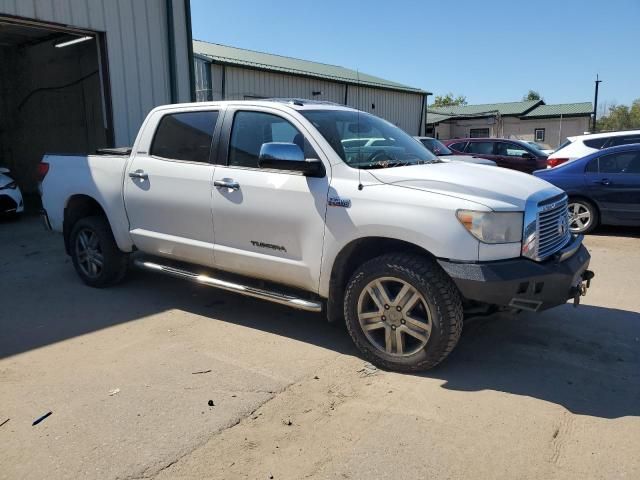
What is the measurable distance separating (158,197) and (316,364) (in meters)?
2.25

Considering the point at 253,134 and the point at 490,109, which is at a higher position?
the point at 490,109

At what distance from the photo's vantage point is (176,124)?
519 centimetres

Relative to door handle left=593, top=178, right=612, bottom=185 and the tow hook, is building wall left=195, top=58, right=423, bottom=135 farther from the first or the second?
the tow hook

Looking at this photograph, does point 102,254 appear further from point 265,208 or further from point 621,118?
point 621,118

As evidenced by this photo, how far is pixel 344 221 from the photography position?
393cm

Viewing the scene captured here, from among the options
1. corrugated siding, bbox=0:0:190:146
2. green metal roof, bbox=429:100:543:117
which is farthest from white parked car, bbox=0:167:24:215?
green metal roof, bbox=429:100:543:117

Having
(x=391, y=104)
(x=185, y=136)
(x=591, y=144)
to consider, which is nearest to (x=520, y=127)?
(x=391, y=104)

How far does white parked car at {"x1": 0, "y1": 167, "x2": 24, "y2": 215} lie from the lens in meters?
10.3

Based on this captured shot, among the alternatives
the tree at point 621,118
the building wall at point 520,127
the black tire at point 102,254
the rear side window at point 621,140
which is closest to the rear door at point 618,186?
the rear side window at point 621,140

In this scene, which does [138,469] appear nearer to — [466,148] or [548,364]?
[548,364]

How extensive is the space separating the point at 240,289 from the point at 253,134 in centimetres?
134

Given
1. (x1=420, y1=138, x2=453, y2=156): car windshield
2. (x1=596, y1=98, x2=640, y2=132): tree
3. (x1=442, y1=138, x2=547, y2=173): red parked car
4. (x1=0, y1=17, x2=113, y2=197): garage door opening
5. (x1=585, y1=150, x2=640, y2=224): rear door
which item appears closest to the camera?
(x1=585, y1=150, x2=640, y2=224): rear door

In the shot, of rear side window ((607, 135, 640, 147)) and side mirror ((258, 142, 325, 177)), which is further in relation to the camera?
rear side window ((607, 135, 640, 147))

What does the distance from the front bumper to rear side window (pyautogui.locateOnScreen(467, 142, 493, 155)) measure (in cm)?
1265
